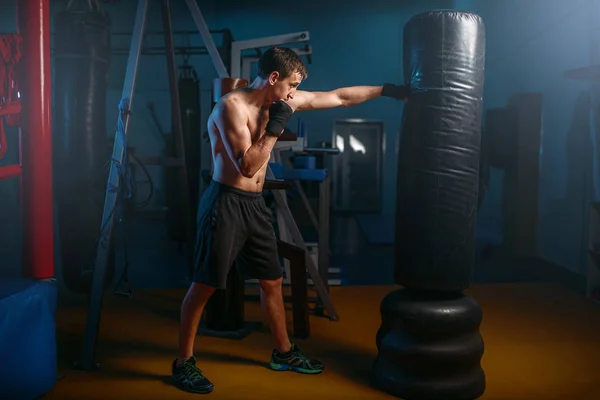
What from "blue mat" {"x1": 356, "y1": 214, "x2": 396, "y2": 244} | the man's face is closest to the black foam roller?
the man's face

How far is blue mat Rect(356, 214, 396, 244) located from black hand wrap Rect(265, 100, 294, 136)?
15.8 ft

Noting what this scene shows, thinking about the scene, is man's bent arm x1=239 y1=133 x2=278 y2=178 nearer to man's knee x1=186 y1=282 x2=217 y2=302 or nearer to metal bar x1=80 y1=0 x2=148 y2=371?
man's knee x1=186 y1=282 x2=217 y2=302

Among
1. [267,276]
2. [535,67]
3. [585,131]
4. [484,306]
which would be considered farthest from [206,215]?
[535,67]

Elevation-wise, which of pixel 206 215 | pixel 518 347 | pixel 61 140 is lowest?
pixel 518 347

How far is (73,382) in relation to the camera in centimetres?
279

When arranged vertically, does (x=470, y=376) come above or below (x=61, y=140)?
below

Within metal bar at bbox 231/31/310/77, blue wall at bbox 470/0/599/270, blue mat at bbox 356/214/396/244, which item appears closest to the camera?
metal bar at bbox 231/31/310/77

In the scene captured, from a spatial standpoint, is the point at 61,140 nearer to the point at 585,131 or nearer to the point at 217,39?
the point at 585,131

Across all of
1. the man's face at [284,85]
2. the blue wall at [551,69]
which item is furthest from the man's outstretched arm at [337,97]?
the blue wall at [551,69]

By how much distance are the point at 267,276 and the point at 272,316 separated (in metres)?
0.23

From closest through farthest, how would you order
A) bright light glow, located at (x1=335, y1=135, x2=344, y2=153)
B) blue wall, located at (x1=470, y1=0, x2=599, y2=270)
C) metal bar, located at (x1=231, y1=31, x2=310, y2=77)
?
metal bar, located at (x1=231, y1=31, x2=310, y2=77)
blue wall, located at (x1=470, y1=0, x2=599, y2=270)
bright light glow, located at (x1=335, y1=135, x2=344, y2=153)

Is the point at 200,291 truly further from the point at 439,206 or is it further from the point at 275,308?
the point at 439,206

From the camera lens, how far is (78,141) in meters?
4.13

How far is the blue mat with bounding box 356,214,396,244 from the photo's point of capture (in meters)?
8.00
